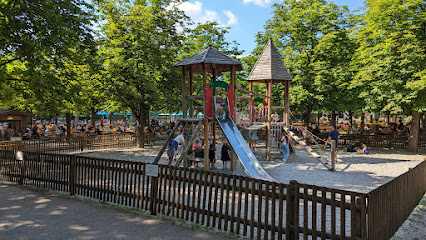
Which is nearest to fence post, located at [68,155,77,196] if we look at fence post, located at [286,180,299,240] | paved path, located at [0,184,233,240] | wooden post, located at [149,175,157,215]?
paved path, located at [0,184,233,240]

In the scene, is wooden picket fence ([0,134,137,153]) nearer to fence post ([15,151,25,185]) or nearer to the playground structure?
fence post ([15,151,25,185])

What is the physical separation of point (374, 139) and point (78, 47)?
22.1 meters

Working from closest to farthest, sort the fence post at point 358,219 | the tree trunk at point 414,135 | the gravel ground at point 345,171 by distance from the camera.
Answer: the fence post at point 358,219
the gravel ground at point 345,171
the tree trunk at point 414,135

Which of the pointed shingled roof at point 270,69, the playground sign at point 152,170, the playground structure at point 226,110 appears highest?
the pointed shingled roof at point 270,69

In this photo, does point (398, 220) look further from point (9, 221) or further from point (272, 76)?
point (272, 76)

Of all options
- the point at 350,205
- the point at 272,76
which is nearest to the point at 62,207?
the point at 350,205

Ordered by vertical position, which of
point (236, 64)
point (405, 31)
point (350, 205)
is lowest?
point (350, 205)

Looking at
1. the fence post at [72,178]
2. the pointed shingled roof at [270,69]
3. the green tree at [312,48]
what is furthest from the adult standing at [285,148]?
the fence post at [72,178]

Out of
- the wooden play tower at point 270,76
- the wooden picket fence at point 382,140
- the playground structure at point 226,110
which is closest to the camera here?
the playground structure at point 226,110

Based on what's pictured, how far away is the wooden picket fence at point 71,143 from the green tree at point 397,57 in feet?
60.3

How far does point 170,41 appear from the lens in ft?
71.3

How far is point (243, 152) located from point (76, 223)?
20.4 feet

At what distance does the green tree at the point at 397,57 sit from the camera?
1669cm

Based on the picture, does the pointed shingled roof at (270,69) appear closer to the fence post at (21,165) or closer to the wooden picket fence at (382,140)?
the wooden picket fence at (382,140)
